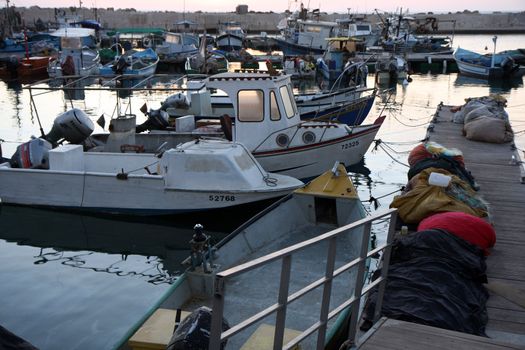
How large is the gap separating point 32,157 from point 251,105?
583 cm

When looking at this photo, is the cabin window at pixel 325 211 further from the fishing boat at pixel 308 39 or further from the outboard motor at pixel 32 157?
the fishing boat at pixel 308 39

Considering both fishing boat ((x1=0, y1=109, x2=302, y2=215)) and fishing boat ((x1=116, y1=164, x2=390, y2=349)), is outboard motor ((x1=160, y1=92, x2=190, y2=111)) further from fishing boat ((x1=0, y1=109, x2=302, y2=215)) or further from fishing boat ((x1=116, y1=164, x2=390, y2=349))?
fishing boat ((x1=116, y1=164, x2=390, y2=349))

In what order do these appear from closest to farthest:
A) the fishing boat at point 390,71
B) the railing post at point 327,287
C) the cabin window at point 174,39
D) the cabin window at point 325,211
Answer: the railing post at point 327,287
the cabin window at point 325,211
the fishing boat at point 390,71
the cabin window at point 174,39

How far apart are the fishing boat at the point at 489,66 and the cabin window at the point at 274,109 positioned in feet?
116

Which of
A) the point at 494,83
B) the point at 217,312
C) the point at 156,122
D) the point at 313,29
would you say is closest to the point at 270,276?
the point at 217,312

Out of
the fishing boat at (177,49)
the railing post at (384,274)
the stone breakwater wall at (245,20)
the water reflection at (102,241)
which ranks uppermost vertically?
the stone breakwater wall at (245,20)

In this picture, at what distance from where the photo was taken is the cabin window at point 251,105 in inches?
563

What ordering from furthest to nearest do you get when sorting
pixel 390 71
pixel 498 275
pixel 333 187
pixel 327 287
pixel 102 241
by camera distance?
pixel 390 71 → pixel 102 241 → pixel 333 187 → pixel 498 275 → pixel 327 287

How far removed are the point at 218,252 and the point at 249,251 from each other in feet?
3.10

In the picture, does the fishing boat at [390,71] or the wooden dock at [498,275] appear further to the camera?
the fishing boat at [390,71]

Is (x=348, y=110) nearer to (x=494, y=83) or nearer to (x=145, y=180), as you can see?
(x=145, y=180)

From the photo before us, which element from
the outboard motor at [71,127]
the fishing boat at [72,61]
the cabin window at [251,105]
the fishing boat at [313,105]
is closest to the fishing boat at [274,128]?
the cabin window at [251,105]

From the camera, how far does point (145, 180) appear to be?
12367mm

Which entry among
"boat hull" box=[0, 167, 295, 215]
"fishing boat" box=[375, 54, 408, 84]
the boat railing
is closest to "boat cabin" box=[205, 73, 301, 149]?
"boat hull" box=[0, 167, 295, 215]
